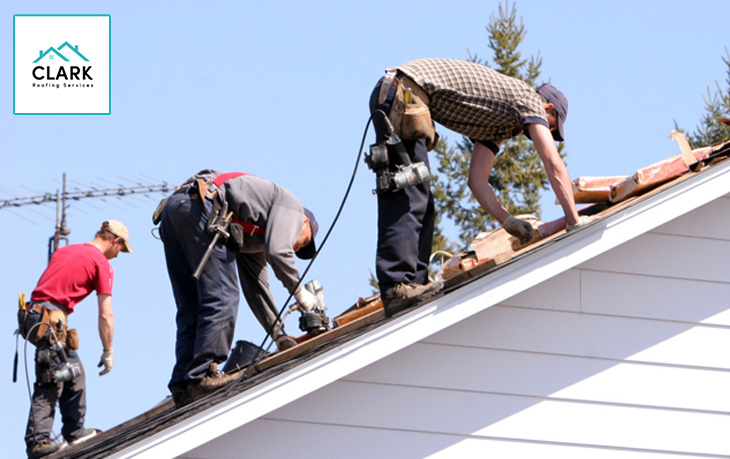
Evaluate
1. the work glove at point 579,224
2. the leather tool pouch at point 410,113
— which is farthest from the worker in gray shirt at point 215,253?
the work glove at point 579,224

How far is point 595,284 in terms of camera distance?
5.69 meters

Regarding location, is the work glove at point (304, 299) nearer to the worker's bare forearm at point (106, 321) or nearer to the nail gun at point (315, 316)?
the nail gun at point (315, 316)

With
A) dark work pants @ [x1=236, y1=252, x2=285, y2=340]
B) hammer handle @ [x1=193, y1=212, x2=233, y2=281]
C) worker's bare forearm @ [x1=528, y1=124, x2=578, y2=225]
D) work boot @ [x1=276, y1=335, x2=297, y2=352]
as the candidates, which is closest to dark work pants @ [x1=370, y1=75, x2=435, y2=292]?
worker's bare forearm @ [x1=528, y1=124, x2=578, y2=225]

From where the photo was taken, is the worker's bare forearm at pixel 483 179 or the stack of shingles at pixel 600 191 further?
the worker's bare forearm at pixel 483 179

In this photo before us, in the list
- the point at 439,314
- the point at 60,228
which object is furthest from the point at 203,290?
the point at 60,228

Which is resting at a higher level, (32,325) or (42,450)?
(32,325)

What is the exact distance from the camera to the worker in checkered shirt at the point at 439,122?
5.47 meters

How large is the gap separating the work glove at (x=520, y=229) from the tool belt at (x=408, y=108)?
941mm

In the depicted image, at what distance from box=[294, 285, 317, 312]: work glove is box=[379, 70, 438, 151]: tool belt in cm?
110

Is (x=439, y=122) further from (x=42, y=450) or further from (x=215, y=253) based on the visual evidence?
(x=42, y=450)

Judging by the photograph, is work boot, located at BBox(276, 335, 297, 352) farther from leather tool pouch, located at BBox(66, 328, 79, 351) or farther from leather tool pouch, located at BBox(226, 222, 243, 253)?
leather tool pouch, located at BBox(66, 328, 79, 351)

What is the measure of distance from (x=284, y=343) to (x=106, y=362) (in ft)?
8.47

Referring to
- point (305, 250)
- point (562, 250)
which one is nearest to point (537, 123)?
point (562, 250)

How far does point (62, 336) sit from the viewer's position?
7641 mm
